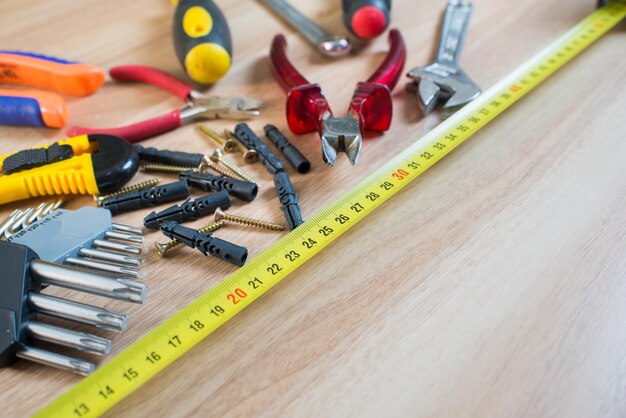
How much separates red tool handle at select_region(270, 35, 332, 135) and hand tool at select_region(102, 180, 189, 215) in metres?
0.24

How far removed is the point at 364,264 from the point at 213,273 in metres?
0.22

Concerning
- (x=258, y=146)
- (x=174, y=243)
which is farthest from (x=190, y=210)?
(x=258, y=146)

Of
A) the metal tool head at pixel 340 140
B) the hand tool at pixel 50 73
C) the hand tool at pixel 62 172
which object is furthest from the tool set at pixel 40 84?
the metal tool head at pixel 340 140

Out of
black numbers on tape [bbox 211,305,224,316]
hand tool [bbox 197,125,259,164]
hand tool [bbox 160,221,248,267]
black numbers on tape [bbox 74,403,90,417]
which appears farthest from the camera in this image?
hand tool [bbox 197,125,259,164]

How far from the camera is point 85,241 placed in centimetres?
87

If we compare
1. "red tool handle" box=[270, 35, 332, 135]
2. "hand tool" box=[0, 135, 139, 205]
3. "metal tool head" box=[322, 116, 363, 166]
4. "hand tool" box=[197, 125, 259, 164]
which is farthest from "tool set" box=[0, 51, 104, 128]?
"metal tool head" box=[322, 116, 363, 166]

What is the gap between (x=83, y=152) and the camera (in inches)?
39.6

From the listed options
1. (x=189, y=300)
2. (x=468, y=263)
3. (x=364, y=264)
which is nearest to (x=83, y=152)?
(x=189, y=300)

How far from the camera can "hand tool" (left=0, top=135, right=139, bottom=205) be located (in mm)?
953

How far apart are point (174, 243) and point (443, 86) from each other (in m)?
0.59

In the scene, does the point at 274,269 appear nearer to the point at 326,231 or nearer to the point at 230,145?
the point at 326,231

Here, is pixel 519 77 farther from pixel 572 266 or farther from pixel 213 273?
pixel 213 273

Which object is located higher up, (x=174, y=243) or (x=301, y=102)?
(x=301, y=102)

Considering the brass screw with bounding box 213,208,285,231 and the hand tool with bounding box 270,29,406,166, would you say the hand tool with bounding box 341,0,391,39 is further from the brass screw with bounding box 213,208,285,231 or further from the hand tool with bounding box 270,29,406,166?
the brass screw with bounding box 213,208,285,231
